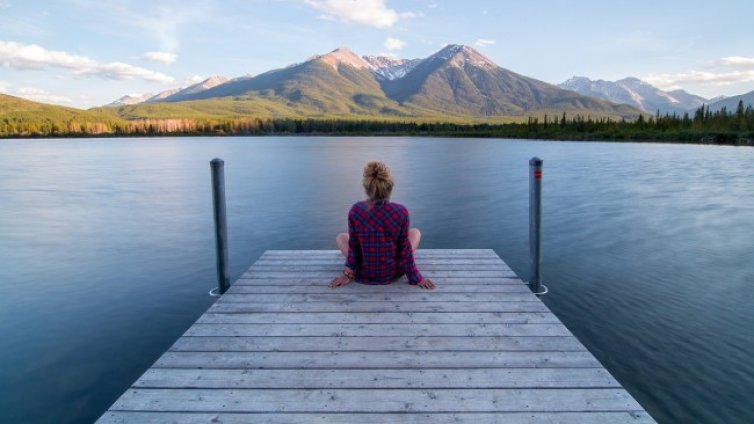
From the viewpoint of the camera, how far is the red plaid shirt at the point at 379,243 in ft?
20.4

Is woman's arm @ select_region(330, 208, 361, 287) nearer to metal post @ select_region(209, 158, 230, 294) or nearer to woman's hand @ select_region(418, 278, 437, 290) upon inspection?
woman's hand @ select_region(418, 278, 437, 290)

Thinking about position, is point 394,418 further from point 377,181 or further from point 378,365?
point 377,181

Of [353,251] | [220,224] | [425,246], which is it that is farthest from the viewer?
[425,246]

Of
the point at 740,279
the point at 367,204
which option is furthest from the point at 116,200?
the point at 740,279

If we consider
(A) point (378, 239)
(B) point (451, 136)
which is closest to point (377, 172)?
(A) point (378, 239)

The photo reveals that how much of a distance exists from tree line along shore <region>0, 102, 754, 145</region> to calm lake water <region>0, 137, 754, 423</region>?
39.3 m

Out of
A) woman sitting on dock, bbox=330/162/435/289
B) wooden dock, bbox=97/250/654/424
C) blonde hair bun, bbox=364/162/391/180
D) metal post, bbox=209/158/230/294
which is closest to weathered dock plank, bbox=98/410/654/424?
wooden dock, bbox=97/250/654/424

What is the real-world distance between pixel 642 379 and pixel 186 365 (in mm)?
6037

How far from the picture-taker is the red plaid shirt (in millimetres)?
6215

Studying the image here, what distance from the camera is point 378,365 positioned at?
14.9ft

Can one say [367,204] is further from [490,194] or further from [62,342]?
[490,194]

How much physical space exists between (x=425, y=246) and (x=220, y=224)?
27.2 ft

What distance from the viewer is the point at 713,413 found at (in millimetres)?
5840

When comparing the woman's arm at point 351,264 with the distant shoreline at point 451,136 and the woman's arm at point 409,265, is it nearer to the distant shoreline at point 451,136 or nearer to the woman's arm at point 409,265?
the woman's arm at point 409,265
